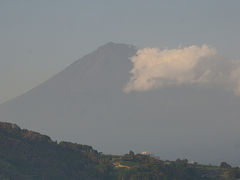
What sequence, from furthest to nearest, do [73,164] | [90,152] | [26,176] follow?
[90,152], [73,164], [26,176]

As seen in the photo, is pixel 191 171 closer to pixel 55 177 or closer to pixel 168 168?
pixel 168 168

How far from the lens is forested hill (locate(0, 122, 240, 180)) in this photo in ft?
344

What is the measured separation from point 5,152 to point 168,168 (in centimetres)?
3510

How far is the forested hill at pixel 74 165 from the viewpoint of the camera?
105 meters

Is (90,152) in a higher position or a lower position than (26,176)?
higher

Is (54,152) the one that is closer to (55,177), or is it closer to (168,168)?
(55,177)

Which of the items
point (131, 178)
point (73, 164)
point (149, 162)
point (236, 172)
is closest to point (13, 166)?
point (73, 164)

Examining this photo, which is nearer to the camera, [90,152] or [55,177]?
[55,177]

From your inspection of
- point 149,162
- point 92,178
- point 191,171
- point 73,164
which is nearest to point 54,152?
point 73,164

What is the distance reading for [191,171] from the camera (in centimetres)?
11238

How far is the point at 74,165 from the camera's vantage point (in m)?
116

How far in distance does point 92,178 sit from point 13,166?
54.5 ft

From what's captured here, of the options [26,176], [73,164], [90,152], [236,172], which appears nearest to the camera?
[26,176]

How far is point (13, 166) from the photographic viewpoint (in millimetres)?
104500
